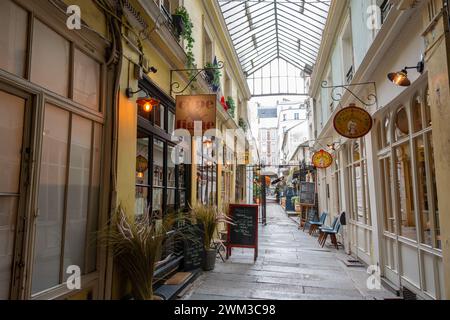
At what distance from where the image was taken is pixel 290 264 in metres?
7.34

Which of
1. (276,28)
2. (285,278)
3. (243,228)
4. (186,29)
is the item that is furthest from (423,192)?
(276,28)

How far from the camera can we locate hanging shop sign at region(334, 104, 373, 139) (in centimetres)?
582

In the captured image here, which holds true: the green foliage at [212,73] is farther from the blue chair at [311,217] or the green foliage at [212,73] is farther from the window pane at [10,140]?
the blue chair at [311,217]

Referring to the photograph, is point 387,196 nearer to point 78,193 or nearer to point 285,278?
point 285,278

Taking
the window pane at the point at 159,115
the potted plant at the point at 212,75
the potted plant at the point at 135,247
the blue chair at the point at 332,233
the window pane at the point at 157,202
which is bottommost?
the blue chair at the point at 332,233

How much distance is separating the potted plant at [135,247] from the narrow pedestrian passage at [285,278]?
1280 millimetres

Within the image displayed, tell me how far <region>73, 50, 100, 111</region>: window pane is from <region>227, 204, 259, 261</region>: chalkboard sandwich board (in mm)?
4759

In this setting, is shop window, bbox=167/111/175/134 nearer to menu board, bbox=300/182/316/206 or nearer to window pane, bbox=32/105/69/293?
window pane, bbox=32/105/69/293

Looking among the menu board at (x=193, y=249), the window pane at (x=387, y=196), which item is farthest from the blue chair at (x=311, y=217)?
the menu board at (x=193, y=249)

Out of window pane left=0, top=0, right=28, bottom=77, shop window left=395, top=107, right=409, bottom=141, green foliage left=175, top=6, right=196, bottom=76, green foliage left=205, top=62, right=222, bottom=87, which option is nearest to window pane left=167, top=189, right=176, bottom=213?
green foliage left=175, top=6, right=196, bottom=76

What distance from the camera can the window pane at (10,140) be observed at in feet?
8.39

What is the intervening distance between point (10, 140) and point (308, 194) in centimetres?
1306

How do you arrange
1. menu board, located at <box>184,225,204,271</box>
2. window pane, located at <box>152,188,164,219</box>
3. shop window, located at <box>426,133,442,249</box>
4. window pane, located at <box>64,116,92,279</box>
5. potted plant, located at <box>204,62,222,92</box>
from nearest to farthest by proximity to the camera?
window pane, located at <box>64,116,92,279</box>, shop window, located at <box>426,133,442,249</box>, window pane, located at <box>152,188,164,219</box>, menu board, located at <box>184,225,204,271</box>, potted plant, located at <box>204,62,222,92</box>
